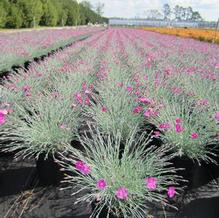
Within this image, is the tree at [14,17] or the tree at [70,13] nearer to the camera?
the tree at [14,17]

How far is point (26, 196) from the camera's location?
2.89 metres

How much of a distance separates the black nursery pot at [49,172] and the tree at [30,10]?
31.4m

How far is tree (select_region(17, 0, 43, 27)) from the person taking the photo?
106 ft

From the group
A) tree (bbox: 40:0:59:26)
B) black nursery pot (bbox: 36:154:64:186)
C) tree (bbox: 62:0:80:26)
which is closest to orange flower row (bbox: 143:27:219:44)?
tree (bbox: 40:0:59:26)

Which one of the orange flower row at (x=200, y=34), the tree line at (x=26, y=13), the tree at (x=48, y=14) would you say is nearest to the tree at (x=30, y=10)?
the tree line at (x=26, y=13)

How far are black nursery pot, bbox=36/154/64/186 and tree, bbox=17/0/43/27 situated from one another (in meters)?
31.4

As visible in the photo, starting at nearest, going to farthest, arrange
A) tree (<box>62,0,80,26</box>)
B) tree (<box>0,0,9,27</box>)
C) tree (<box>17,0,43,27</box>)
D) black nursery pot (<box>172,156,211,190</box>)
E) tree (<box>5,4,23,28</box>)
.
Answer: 1. black nursery pot (<box>172,156,211,190</box>)
2. tree (<box>0,0,9,27</box>)
3. tree (<box>5,4,23,28</box>)
4. tree (<box>17,0,43,27</box>)
5. tree (<box>62,0,80,26</box>)

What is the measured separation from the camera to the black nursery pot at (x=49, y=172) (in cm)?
301

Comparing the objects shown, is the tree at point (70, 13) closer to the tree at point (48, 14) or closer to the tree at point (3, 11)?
the tree at point (48, 14)

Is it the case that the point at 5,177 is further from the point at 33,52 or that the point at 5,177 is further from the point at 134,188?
the point at 33,52

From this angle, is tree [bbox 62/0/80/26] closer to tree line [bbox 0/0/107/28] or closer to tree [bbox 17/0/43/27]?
tree line [bbox 0/0/107/28]

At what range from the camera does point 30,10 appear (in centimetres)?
3384

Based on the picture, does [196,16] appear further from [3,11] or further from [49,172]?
[49,172]

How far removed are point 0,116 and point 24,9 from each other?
32636 millimetres
